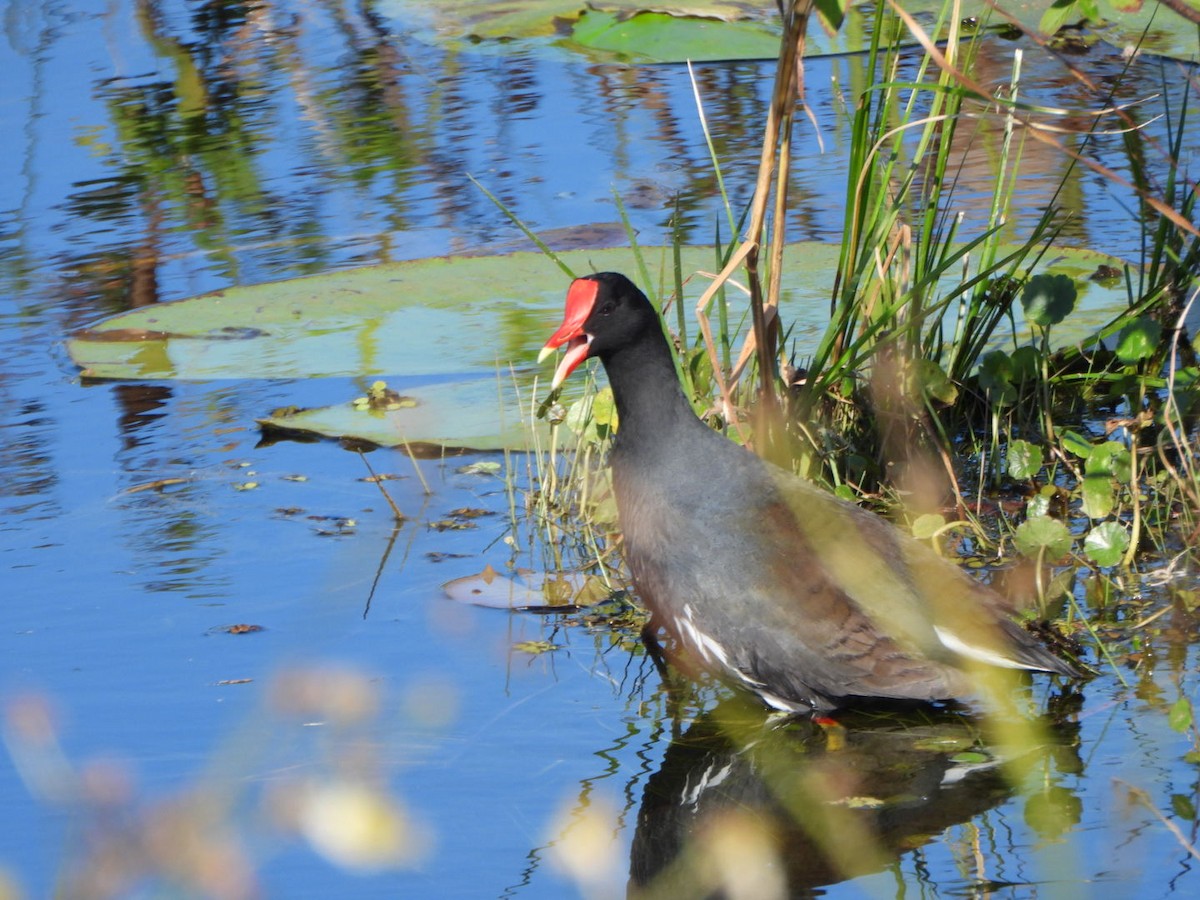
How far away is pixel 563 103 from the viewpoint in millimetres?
7867

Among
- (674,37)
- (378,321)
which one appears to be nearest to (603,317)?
(378,321)

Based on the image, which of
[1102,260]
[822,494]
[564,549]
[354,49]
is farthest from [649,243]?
[354,49]

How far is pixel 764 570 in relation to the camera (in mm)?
3232

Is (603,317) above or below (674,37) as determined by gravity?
above

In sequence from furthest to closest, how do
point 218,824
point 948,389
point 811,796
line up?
point 948,389
point 811,796
point 218,824

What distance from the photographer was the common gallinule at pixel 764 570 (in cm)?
315

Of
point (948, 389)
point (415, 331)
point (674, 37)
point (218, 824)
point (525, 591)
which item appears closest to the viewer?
point (218, 824)

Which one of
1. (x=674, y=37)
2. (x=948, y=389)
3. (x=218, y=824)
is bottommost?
(x=674, y=37)

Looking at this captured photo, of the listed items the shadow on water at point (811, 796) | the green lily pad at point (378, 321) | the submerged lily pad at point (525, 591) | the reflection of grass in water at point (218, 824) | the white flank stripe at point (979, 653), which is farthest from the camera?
the green lily pad at point (378, 321)

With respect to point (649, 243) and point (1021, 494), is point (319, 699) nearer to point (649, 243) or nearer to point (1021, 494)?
point (1021, 494)

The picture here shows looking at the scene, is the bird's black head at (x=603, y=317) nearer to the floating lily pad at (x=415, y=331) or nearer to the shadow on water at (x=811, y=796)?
the shadow on water at (x=811, y=796)

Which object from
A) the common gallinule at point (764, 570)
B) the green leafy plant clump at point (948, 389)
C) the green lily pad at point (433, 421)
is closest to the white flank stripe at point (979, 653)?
the common gallinule at point (764, 570)

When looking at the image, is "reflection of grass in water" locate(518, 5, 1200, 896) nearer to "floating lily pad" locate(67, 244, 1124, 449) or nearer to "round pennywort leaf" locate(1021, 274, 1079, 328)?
"round pennywort leaf" locate(1021, 274, 1079, 328)

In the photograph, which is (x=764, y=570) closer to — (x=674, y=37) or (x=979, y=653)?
(x=979, y=653)
